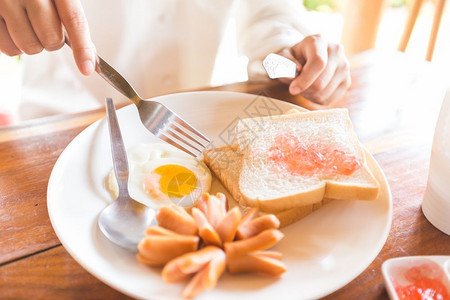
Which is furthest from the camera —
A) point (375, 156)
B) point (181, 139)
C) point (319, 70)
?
point (319, 70)

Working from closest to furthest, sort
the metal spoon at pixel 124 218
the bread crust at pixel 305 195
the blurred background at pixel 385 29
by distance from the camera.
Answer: the metal spoon at pixel 124 218 → the bread crust at pixel 305 195 → the blurred background at pixel 385 29

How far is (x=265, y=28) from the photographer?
203 centimetres

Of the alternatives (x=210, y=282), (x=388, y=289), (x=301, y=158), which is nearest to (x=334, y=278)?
(x=388, y=289)

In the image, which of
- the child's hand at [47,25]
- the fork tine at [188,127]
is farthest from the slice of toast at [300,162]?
the child's hand at [47,25]

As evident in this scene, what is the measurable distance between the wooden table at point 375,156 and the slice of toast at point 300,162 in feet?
0.65

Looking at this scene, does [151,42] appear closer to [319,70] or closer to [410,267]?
[319,70]

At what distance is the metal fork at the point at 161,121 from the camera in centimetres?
136

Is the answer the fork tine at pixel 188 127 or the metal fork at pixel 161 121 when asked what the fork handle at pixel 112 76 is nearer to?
the metal fork at pixel 161 121

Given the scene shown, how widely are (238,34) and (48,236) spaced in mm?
1515

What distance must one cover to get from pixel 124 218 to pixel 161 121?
1.47 ft

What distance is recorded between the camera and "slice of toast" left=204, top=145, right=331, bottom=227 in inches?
44.7

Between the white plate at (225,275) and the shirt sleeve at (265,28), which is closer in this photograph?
the white plate at (225,275)

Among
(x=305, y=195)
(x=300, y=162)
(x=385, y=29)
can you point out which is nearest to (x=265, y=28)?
(x=300, y=162)

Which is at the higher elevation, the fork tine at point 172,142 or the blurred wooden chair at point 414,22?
the fork tine at point 172,142
